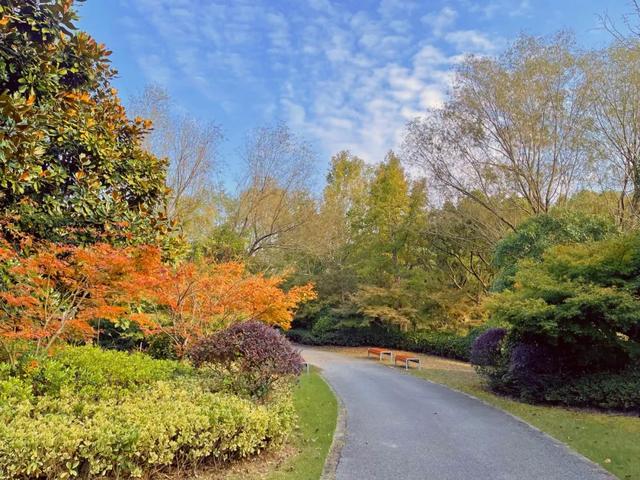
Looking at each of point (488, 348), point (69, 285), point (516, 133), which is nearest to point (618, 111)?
point (516, 133)

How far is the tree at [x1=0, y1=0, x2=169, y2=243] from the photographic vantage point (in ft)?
18.3

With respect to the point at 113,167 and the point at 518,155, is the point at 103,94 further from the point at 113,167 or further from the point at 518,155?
the point at 518,155

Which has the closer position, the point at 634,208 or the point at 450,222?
the point at 634,208

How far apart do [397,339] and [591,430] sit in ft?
54.3

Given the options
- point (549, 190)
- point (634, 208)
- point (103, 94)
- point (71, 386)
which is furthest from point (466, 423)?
point (549, 190)

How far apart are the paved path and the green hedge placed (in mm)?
1254

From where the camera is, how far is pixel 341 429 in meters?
6.64

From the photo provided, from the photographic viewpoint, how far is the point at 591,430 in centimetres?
662

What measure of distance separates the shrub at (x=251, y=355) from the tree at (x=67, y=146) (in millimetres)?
2283

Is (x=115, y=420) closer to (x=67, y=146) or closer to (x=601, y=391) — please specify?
(x=67, y=146)

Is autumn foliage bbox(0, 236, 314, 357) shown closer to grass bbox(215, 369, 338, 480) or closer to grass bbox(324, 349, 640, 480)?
grass bbox(215, 369, 338, 480)

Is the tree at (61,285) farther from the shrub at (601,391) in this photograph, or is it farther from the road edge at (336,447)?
the shrub at (601,391)

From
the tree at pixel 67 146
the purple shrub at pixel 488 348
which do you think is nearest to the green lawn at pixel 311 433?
Answer: the purple shrub at pixel 488 348

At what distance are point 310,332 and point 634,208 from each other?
61.3 feet
